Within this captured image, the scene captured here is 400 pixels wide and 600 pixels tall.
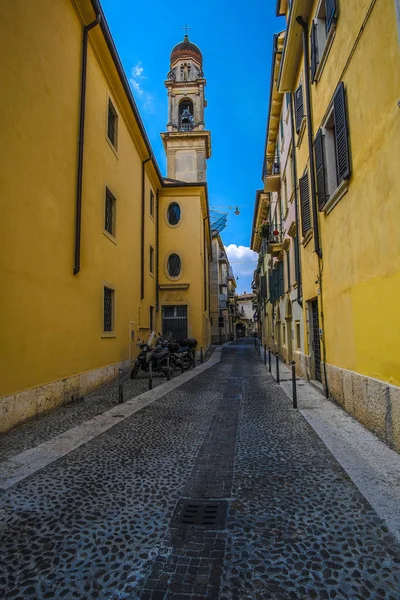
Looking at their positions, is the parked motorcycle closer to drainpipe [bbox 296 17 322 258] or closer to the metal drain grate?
drainpipe [bbox 296 17 322 258]

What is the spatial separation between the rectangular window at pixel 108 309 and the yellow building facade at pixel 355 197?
6.09 m

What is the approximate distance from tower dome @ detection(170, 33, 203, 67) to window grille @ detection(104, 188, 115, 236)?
29.6 meters

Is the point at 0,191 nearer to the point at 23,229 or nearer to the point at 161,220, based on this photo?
the point at 23,229

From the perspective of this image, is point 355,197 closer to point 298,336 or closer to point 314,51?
point 314,51

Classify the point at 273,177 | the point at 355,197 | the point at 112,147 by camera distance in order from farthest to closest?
the point at 273,177 → the point at 112,147 → the point at 355,197

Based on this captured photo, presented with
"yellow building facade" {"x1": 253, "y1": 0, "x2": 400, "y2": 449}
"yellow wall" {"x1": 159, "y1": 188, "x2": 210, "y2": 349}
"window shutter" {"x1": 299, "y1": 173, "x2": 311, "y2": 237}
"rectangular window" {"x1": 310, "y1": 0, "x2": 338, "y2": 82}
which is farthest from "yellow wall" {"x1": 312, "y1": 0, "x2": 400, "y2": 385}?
"yellow wall" {"x1": 159, "y1": 188, "x2": 210, "y2": 349}

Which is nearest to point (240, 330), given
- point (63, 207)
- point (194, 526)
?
point (63, 207)

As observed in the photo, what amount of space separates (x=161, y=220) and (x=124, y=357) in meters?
10.6

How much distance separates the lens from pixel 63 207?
7.61 metres

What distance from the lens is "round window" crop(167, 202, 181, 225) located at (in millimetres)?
20797

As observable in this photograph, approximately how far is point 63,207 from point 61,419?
4431 millimetres

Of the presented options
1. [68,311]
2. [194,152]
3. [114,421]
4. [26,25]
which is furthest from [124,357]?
[194,152]

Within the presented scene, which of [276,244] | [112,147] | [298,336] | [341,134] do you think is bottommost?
[298,336]

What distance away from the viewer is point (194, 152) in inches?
1182
